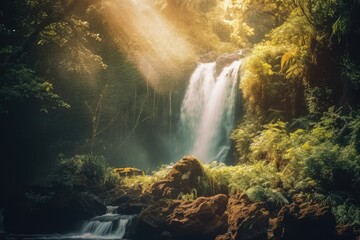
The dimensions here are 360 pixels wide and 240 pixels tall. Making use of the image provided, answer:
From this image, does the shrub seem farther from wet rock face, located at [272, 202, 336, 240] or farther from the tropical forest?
wet rock face, located at [272, 202, 336, 240]

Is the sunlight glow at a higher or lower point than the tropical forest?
higher

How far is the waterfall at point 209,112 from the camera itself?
59.6 feet

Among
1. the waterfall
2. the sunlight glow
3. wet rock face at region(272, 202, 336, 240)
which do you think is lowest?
wet rock face at region(272, 202, 336, 240)

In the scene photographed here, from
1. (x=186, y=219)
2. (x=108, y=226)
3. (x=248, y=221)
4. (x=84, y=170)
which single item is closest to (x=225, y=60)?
(x=84, y=170)

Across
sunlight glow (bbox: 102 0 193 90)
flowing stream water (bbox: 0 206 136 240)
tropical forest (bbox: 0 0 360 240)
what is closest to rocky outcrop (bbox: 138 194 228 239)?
tropical forest (bbox: 0 0 360 240)

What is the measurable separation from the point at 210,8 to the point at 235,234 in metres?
23.1

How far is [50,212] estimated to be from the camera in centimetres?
1202

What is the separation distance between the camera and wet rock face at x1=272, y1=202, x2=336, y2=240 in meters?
8.57

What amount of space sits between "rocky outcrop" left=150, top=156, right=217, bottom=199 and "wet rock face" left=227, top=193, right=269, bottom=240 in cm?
213

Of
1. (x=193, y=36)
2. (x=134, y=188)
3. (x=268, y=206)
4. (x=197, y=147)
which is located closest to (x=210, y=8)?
(x=193, y=36)

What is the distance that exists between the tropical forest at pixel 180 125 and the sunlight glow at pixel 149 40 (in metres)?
0.08

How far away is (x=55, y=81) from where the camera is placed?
2200 centimetres

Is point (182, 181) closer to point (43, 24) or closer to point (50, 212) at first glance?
point (50, 212)

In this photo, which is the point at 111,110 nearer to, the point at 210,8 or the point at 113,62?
the point at 113,62
